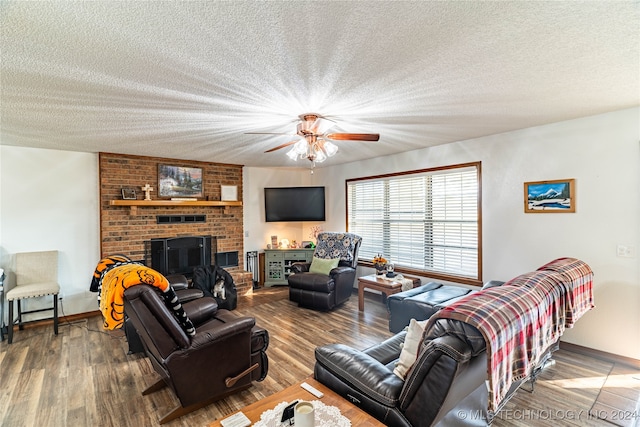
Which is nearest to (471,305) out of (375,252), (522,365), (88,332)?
(522,365)

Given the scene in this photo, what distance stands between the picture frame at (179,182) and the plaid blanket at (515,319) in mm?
4909

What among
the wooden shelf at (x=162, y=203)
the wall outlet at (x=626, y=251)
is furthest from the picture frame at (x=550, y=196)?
the wooden shelf at (x=162, y=203)

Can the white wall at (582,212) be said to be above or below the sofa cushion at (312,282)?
above

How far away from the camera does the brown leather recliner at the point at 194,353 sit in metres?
2.03

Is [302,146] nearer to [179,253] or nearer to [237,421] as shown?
[237,421]

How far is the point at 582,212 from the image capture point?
3176 millimetres

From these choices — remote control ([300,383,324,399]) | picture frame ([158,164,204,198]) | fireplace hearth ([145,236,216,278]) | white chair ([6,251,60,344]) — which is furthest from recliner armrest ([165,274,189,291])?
remote control ([300,383,324,399])

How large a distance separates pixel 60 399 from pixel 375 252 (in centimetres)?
440

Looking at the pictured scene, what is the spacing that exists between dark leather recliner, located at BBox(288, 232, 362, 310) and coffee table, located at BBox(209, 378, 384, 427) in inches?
108

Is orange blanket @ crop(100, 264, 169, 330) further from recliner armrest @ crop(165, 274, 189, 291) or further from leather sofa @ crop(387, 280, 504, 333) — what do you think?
leather sofa @ crop(387, 280, 504, 333)

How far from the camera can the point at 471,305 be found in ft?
4.78

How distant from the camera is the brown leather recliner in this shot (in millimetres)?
2031

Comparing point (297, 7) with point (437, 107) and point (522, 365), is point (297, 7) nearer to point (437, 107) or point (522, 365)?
point (437, 107)

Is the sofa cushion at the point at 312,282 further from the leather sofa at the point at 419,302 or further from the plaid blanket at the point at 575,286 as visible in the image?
the plaid blanket at the point at 575,286
